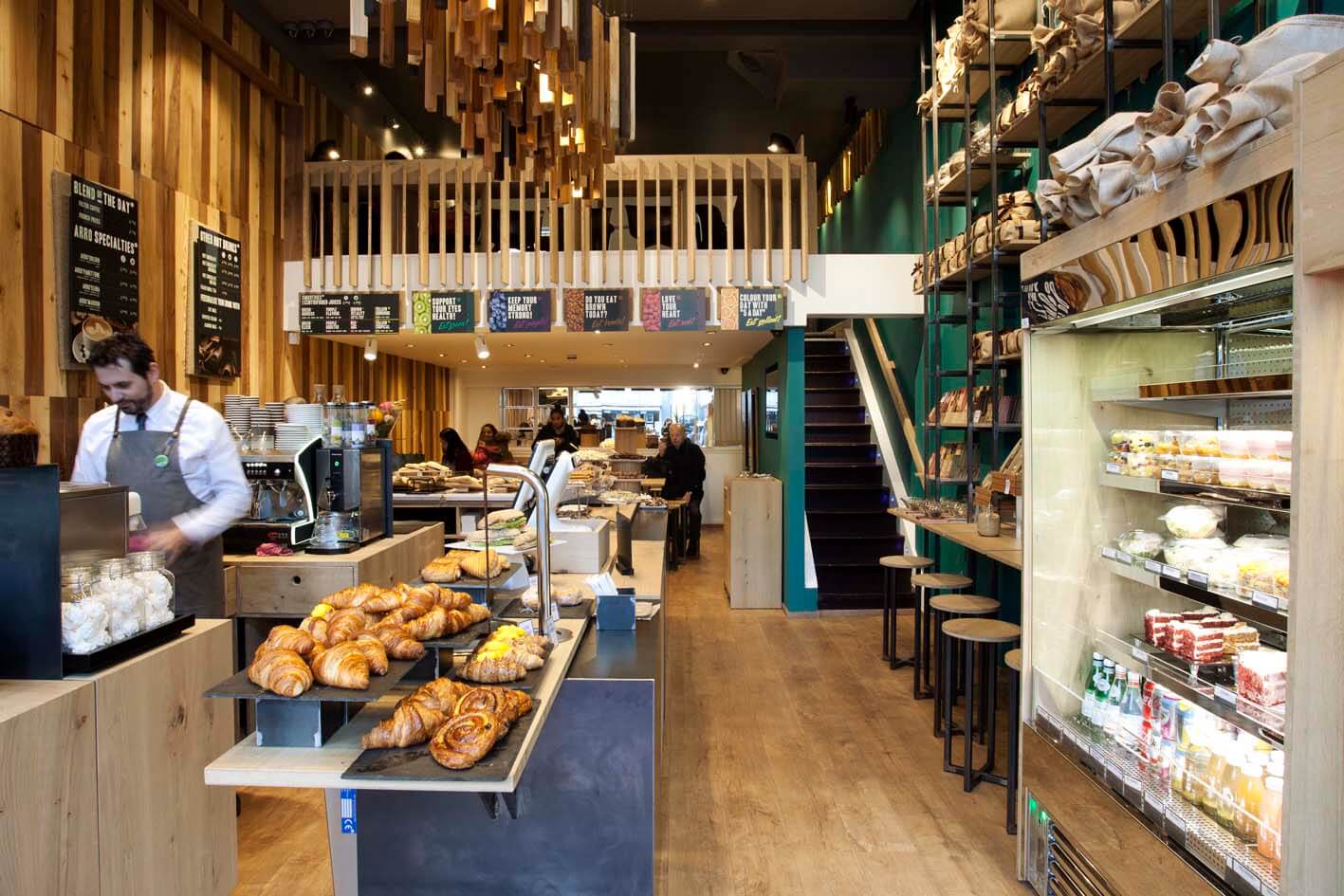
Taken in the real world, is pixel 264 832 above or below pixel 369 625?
below

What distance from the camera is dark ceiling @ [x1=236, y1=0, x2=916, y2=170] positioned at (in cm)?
731

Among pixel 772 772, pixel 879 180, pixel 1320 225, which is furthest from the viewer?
pixel 879 180

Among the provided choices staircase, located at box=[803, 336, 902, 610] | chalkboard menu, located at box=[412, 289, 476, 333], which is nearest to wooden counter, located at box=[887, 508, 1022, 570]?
staircase, located at box=[803, 336, 902, 610]

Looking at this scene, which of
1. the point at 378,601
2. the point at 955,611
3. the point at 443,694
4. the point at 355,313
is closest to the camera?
the point at 443,694

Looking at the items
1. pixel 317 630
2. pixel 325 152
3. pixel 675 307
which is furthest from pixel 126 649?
pixel 325 152

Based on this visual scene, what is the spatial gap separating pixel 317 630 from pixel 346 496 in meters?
2.31

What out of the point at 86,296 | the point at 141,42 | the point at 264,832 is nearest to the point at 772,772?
the point at 264,832

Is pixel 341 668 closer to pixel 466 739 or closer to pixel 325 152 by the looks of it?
pixel 466 739

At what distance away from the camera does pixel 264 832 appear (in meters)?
3.27

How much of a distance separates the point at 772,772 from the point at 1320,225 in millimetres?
3032

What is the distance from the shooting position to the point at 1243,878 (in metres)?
1.88

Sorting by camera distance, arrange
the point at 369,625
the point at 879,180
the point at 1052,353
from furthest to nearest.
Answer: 1. the point at 879,180
2. the point at 1052,353
3. the point at 369,625

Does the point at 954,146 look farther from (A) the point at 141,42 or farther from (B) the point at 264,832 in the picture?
(B) the point at 264,832

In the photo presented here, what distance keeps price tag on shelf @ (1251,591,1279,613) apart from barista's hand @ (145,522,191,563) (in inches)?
135
